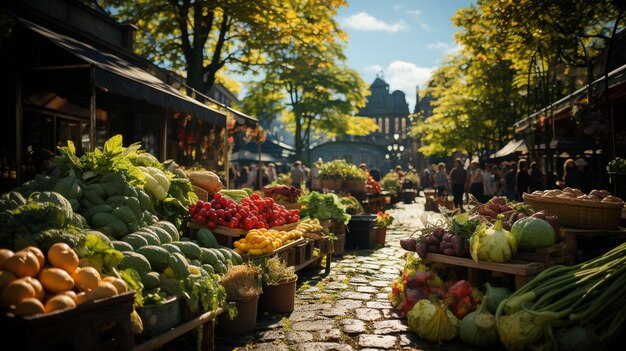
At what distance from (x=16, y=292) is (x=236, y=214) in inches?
151

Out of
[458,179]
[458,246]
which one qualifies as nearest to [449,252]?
[458,246]

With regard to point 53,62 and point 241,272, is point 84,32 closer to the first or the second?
point 53,62

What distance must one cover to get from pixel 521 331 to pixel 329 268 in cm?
440

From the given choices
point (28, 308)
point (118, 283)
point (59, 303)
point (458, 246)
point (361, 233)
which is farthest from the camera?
point (361, 233)

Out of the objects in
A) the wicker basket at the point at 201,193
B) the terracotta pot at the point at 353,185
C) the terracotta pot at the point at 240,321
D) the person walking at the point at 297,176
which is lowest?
the terracotta pot at the point at 240,321

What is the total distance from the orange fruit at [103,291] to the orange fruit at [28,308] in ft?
1.17

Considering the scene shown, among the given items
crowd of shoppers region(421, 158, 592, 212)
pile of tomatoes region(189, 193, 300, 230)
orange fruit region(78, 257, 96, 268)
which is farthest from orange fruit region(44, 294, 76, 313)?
crowd of shoppers region(421, 158, 592, 212)

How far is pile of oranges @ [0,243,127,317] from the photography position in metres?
3.01

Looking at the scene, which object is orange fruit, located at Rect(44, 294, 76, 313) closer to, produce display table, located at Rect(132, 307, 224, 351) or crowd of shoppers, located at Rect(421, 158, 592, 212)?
produce display table, located at Rect(132, 307, 224, 351)

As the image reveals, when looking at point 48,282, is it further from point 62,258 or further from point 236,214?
point 236,214

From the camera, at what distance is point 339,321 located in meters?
5.50

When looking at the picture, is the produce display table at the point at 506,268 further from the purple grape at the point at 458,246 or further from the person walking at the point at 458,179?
the person walking at the point at 458,179

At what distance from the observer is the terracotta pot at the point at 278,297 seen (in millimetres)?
5848

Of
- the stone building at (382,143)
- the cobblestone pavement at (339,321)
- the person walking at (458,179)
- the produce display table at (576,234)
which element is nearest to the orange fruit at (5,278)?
the cobblestone pavement at (339,321)
